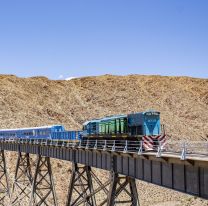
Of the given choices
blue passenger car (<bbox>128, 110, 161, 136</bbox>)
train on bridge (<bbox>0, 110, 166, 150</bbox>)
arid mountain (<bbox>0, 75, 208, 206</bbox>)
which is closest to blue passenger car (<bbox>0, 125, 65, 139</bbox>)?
train on bridge (<bbox>0, 110, 166, 150</bbox>)

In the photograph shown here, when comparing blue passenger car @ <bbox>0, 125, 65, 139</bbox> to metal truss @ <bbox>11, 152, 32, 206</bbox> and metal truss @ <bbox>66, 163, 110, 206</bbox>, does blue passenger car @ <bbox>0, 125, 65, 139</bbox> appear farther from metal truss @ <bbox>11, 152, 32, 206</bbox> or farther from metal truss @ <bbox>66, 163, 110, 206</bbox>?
metal truss @ <bbox>66, 163, 110, 206</bbox>

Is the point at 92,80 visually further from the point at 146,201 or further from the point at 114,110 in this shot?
the point at 146,201

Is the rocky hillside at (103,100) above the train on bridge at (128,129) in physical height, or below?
above

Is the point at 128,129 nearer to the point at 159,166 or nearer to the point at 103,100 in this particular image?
the point at 159,166

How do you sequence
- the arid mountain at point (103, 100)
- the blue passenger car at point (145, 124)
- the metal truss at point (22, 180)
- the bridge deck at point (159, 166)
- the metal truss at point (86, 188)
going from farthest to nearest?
the arid mountain at point (103, 100), the metal truss at point (22, 180), the metal truss at point (86, 188), the blue passenger car at point (145, 124), the bridge deck at point (159, 166)

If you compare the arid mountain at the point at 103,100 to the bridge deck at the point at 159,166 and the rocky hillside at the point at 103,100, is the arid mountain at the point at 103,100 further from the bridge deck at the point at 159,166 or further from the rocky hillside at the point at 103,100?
the bridge deck at the point at 159,166

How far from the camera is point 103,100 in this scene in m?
101

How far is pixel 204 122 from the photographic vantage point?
318 ft

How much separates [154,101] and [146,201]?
4355 centimetres

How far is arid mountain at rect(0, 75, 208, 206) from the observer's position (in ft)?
282

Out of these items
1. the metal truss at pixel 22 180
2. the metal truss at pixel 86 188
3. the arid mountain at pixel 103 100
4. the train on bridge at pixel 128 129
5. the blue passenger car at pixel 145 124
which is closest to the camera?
the train on bridge at pixel 128 129

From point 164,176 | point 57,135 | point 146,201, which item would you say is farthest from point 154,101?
point 164,176

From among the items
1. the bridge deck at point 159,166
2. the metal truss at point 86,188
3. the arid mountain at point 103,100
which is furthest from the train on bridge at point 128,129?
the arid mountain at point 103,100

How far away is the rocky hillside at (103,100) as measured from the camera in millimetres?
86125
